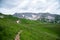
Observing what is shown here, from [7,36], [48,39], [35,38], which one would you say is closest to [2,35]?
[7,36]

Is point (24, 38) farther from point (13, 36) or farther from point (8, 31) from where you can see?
point (8, 31)

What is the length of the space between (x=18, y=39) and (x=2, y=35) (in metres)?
13.0

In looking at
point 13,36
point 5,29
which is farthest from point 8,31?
point 13,36

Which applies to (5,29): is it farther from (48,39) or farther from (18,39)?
(48,39)

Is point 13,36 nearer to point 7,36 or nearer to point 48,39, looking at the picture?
point 7,36

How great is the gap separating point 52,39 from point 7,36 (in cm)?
2977

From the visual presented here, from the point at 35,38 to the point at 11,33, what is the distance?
603 inches

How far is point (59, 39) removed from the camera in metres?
101

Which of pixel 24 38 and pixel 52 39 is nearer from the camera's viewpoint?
pixel 24 38

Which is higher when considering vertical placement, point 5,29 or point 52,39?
point 5,29

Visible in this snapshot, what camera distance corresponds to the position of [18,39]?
85.8 metres

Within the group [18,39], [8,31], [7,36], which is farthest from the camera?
[8,31]

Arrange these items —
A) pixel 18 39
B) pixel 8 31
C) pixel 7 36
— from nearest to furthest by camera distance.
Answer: pixel 18 39 < pixel 7 36 < pixel 8 31

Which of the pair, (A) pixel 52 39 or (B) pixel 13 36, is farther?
(A) pixel 52 39
